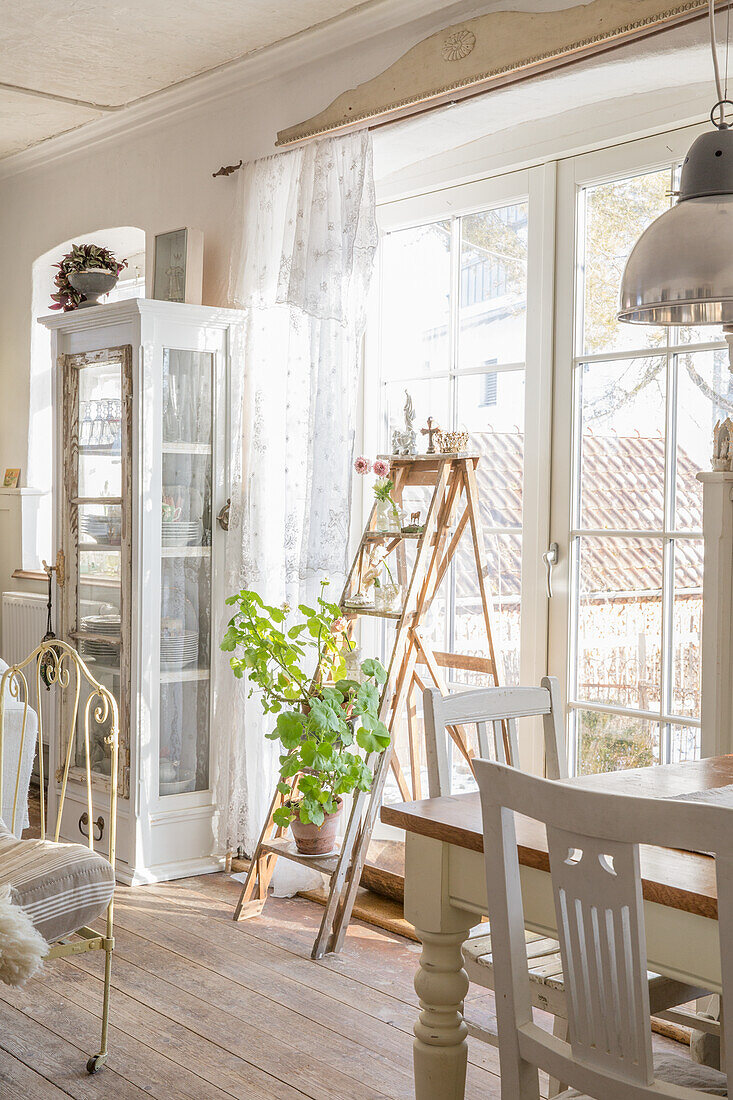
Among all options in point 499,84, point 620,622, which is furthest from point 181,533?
point 499,84

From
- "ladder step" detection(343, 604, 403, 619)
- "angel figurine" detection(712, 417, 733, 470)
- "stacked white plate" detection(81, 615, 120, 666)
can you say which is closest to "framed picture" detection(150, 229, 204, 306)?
"stacked white plate" detection(81, 615, 120, 666)

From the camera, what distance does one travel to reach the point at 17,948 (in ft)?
7.16

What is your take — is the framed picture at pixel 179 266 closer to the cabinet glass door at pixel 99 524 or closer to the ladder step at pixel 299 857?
the cabinet glass door at pixel 99 524

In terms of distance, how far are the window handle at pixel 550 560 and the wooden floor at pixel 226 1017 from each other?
1.16 m

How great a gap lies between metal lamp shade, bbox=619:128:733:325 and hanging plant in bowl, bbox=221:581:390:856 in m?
1.73

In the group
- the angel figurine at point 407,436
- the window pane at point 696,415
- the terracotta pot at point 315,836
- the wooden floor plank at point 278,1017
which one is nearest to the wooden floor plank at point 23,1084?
the wooden floor plank at point 278,1017

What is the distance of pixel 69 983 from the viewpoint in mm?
3119

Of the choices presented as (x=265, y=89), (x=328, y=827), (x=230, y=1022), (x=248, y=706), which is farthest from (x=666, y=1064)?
(x=265, y=89)

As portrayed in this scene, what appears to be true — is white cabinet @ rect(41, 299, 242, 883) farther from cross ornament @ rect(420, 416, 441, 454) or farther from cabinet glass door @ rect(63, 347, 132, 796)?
cross ornament @ rect(420, 416, 441, 454)

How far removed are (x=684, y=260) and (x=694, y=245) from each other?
0.09 feet

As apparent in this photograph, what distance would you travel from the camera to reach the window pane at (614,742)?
10.7 feet

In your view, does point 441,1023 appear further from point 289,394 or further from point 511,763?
point 289,394

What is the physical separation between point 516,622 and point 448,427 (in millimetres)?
719

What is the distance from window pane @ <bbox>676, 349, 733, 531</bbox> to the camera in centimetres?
306
